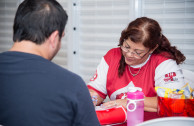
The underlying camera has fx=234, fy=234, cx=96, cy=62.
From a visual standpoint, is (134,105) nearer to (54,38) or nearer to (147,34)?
(54,38)

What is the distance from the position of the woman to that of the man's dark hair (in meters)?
0.86

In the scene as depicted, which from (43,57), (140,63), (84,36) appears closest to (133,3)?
(84,36)

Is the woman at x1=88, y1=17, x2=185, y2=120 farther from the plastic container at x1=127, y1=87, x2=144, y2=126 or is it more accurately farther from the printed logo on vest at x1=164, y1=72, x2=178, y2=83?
the plastic container at x1=127, y1=87, x2=144, y2=126

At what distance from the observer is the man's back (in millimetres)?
912

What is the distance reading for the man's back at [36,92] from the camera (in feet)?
2.99

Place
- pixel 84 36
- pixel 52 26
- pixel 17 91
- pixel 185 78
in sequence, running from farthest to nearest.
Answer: pixel 84 36
pixel 185 78
pixel 52 26
pixel 17 91

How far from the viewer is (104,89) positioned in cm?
208

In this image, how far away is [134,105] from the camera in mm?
1288

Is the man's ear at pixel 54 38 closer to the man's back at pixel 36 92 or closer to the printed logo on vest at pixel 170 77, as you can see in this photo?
the man's back at pixel 36 92

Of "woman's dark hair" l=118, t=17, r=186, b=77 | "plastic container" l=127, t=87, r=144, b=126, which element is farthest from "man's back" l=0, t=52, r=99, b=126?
"woman's dark hair" l=118, t=17, r=186, b=77

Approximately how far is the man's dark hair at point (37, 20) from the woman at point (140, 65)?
33.8 inches

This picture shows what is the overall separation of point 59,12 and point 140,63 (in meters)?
1.11

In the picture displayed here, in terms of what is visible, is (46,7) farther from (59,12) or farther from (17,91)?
(17,91)

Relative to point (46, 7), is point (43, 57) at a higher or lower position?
lower
